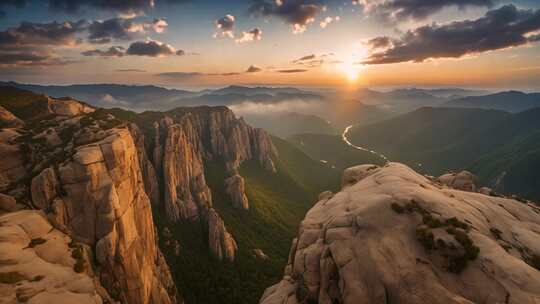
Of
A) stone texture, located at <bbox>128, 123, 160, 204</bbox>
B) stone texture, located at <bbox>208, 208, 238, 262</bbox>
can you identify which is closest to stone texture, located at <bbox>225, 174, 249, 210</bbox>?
stone texture, located at <bbox>208, 208, 238, 262</bbox>

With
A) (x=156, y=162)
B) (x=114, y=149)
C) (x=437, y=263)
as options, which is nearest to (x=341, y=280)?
(x=437, y=263)

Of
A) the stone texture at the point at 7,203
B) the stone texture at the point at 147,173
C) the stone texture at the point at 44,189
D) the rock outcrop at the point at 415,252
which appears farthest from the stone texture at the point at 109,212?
the stone texture at the point at 147,173

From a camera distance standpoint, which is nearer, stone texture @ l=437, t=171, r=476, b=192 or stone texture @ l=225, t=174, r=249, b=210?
stone texture @ l=437, t=171, r=476, b=192

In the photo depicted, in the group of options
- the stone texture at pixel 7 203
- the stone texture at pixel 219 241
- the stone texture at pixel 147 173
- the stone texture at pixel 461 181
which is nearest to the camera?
the stone texture at pixel 7 203

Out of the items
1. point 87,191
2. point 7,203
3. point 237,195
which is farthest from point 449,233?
point 237,195

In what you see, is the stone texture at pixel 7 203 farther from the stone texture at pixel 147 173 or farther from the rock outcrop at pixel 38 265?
the stone texture at pixel 147 173

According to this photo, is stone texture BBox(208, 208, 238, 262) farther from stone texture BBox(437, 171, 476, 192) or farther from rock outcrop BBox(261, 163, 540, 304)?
stone texture BBox(437, 171, 476, 192)

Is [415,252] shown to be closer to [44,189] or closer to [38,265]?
[38,265]
